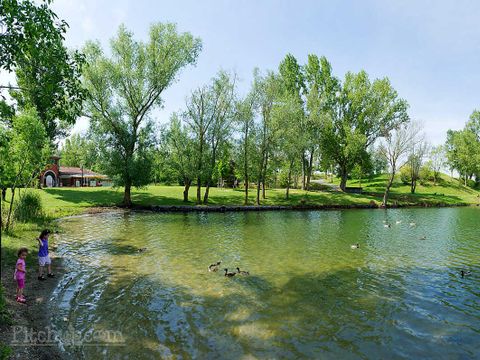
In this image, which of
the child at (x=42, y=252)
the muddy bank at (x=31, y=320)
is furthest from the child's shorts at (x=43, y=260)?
the muddy bank at (x=31, y=320)

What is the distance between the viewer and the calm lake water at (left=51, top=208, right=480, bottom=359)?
10219mm

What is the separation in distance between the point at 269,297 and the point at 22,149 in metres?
17.9

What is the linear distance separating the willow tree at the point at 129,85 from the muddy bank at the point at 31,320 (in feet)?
99.8

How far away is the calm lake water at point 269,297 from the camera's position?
10219 mm

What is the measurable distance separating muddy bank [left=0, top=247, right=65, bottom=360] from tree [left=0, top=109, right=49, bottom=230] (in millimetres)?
7914

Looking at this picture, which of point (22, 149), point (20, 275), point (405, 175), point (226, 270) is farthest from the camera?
point (405, 175)

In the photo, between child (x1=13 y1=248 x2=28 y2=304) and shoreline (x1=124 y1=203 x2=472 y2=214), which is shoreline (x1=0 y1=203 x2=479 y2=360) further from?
shoreline (x1=124 y1=203 x2=472 y2=214)

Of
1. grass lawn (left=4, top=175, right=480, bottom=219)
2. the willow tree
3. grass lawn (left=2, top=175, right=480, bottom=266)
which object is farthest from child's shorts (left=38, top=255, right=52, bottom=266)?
the willow tree

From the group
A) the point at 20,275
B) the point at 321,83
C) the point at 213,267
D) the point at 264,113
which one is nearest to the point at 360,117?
the point at 321,83

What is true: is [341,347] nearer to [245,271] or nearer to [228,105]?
[245,271]

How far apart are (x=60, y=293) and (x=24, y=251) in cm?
249

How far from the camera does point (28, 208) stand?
1053 inches

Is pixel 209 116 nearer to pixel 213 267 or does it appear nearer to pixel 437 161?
pixel 213 267

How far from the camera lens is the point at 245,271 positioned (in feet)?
58.2
